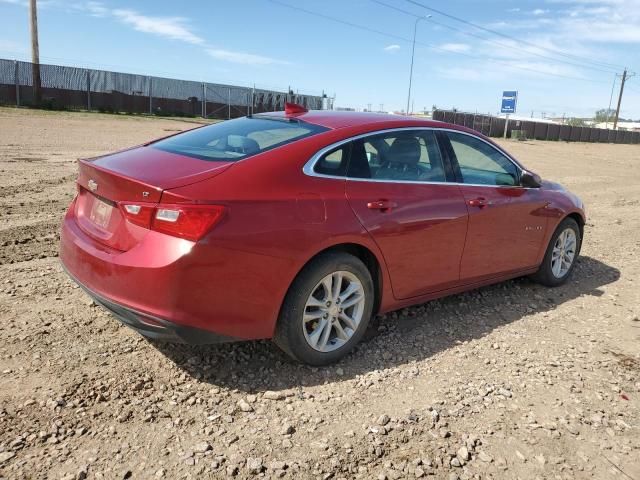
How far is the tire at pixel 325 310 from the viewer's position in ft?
11.0

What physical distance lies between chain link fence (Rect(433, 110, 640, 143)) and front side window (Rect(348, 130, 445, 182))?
41.9m

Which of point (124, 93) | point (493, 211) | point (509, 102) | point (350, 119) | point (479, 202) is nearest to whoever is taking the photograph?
point (350, 119)

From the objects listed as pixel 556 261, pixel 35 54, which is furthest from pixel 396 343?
pixel 35 54

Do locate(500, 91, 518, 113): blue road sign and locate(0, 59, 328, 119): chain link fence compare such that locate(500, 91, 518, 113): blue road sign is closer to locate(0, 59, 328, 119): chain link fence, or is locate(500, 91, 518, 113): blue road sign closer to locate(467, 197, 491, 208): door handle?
locate(0, 59, 328, 119): chain link fence

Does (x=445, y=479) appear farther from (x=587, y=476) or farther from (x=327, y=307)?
(x=327, y=307)

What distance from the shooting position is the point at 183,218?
9.54ft

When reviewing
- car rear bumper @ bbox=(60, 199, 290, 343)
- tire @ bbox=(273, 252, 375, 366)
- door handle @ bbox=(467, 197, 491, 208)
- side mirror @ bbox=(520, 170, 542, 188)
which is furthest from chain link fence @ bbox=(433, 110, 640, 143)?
car rear bumper @ bbox=(60, 199, 290, 343)

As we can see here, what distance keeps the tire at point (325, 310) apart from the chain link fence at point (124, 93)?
2888cm

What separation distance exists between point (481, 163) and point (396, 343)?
5.91ft

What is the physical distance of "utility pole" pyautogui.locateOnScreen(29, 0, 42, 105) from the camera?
29.9m

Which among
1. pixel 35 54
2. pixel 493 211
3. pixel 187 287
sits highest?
pixel 35 54

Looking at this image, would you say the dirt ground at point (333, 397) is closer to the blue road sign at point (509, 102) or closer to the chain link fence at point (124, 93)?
the chain link fence at point (124, 93)

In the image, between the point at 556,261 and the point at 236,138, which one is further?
the point at 556,261

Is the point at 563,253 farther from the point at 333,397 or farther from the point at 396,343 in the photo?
the point at 333,397
